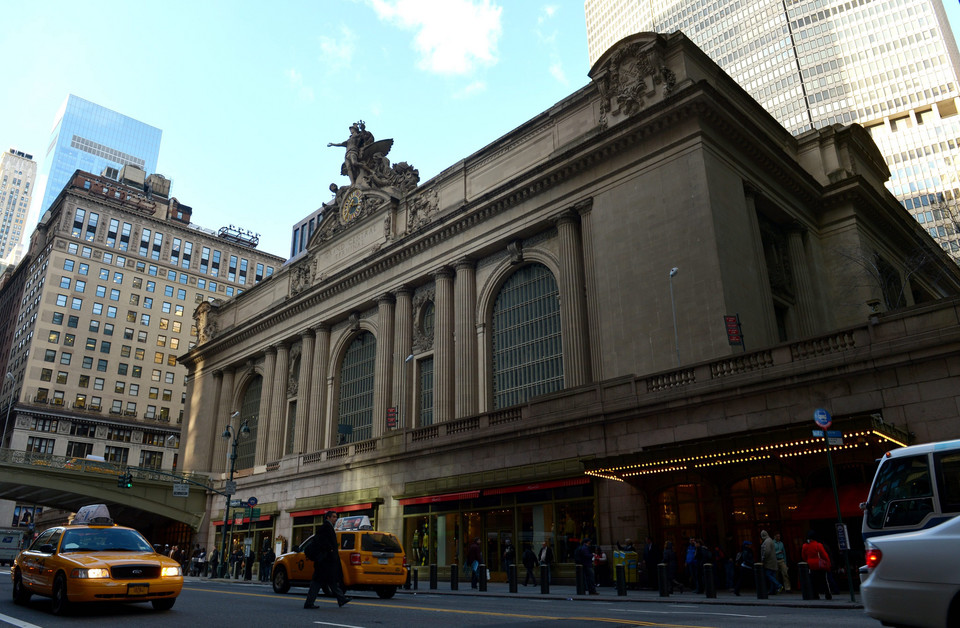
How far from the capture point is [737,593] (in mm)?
18297

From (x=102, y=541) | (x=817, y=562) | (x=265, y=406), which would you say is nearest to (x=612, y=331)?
(x=817, y=562)

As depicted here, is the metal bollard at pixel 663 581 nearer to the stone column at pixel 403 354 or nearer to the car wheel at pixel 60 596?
the car wheel at pixel 60 596

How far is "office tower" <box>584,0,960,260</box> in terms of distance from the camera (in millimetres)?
89562

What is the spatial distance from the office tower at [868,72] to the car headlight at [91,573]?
321 ft

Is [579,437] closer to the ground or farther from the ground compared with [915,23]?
closer to the ground

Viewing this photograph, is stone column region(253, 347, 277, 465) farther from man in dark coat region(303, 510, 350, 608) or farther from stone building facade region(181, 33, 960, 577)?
man in dark coat region(303, 510, 350, 608)

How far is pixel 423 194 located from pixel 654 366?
22501 millimetres

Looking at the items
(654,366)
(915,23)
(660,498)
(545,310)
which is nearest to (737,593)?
(660,498)

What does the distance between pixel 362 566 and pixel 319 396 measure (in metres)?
33.4

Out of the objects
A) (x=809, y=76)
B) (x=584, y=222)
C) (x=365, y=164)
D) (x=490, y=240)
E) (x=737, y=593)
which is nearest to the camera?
(x=737, y=593)

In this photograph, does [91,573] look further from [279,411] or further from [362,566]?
[279,411]

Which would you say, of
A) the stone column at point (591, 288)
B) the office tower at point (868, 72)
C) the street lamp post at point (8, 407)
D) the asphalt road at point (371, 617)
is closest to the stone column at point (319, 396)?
the stone column at point (591, 288)

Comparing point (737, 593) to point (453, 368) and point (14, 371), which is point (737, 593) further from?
point (14, 371)

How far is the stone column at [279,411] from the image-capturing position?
5306 centimetres
